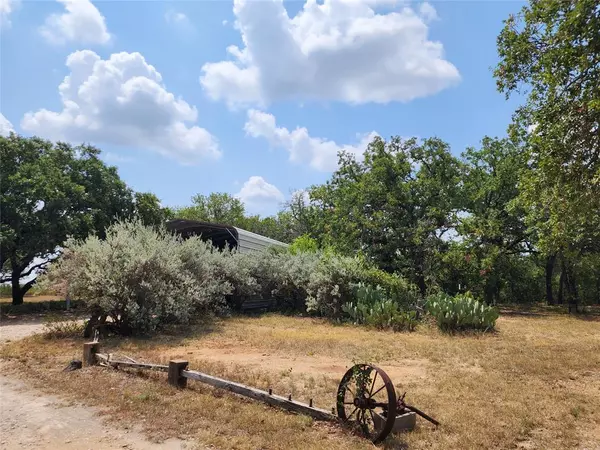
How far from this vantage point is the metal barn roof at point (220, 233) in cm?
2061

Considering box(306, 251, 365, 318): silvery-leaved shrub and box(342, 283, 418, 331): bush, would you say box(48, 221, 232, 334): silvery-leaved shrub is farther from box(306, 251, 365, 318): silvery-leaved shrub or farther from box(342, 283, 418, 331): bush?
box(342, 283, 418, 331): bush

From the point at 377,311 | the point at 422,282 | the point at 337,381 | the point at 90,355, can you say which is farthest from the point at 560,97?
the point at 422,282

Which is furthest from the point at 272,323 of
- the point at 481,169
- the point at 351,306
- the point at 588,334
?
the point at 481,169

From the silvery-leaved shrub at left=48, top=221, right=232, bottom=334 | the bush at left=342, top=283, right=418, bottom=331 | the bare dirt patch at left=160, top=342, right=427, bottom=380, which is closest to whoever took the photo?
the bare dirt patch at left=160, top=342, right=427, bottom=380

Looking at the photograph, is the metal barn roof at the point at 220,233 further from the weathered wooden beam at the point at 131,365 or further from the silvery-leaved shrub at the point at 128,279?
the weathered wooden beam at the point at 131,365

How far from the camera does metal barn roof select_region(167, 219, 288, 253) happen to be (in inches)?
811

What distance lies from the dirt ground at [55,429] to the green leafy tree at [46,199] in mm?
8940

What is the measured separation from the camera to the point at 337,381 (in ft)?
22.2

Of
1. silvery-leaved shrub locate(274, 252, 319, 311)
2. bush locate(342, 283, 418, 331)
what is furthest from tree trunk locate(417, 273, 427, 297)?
bush locate(342, 283, 418, 331)

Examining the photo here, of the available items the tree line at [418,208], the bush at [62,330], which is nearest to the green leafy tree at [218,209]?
the tree line at [418,208]

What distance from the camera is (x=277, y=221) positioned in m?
48.3

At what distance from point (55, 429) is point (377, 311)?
32.4 feet

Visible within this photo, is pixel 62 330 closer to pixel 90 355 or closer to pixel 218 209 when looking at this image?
pixel 90 355

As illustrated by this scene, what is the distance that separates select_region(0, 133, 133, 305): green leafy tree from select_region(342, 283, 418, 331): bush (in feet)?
30.1
